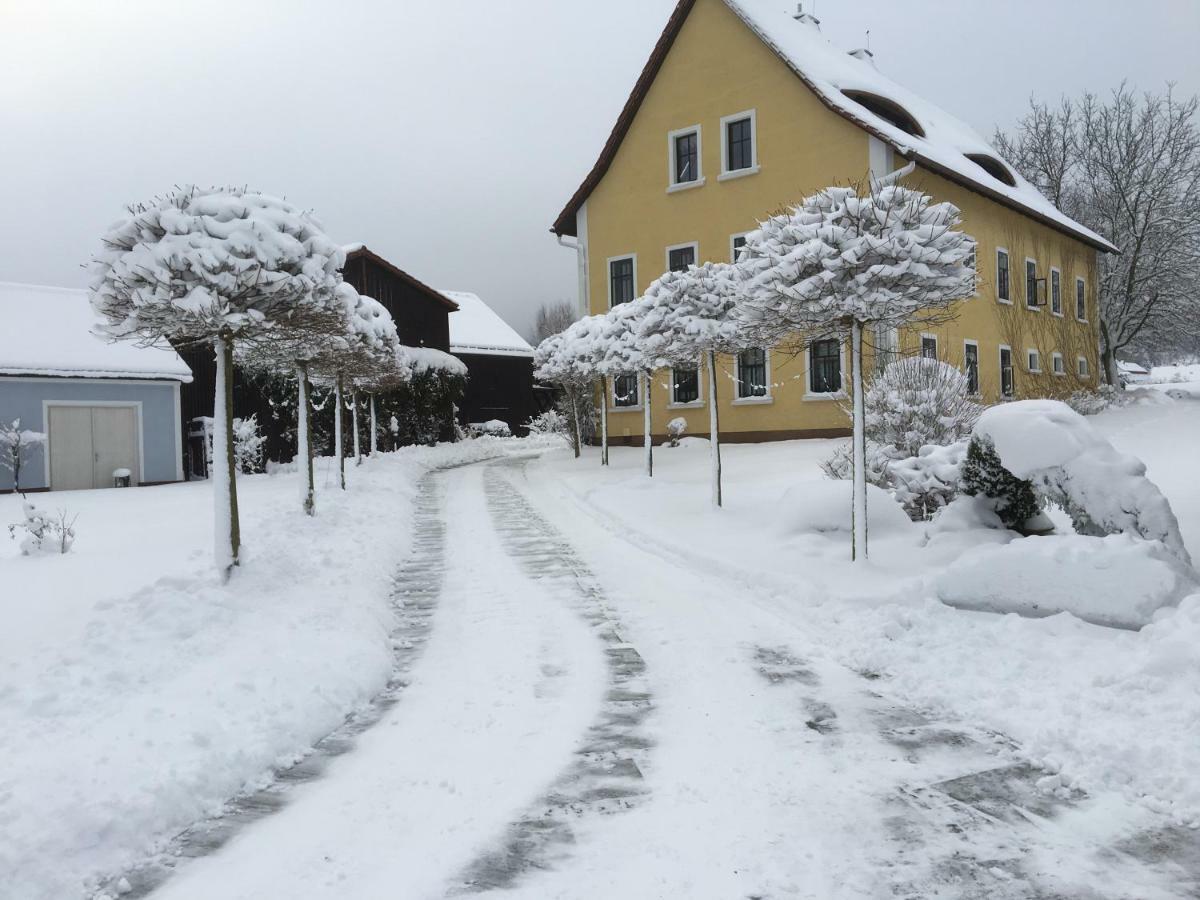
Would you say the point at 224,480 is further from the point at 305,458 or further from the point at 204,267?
the point at 305,458

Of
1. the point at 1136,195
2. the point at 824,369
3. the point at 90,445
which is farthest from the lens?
the point at 1136,195

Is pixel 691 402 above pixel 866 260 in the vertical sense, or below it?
below

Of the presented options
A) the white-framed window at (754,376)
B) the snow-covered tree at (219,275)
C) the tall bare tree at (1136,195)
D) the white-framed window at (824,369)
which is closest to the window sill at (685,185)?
the white-framed window at (754,376)

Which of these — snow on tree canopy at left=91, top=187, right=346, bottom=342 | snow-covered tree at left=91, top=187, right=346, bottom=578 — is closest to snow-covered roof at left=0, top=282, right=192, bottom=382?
snow-covered tree at left=91, top=187, right=346, bottom=578

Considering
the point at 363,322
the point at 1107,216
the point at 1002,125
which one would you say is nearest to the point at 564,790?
the point at 363,322

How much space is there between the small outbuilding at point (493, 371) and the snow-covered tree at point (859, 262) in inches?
1204

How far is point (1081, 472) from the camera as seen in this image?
279 inches

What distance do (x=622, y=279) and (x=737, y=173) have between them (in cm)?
485

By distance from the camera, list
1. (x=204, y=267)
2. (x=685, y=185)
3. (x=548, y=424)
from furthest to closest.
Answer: (x=548, y=424) < (x=685, y=185) < (x=204, y=267)

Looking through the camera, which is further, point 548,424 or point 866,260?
point 548,424

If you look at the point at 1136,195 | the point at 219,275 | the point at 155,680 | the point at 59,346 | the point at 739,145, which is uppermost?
the point at 739,145

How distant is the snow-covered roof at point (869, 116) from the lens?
65.2 ft

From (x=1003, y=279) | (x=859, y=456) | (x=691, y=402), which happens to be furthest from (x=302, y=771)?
(x=1003, y=279)

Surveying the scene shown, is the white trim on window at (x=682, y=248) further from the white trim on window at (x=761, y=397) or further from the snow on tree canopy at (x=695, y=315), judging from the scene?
the snow on tree canopy at (x=695, y=315)
